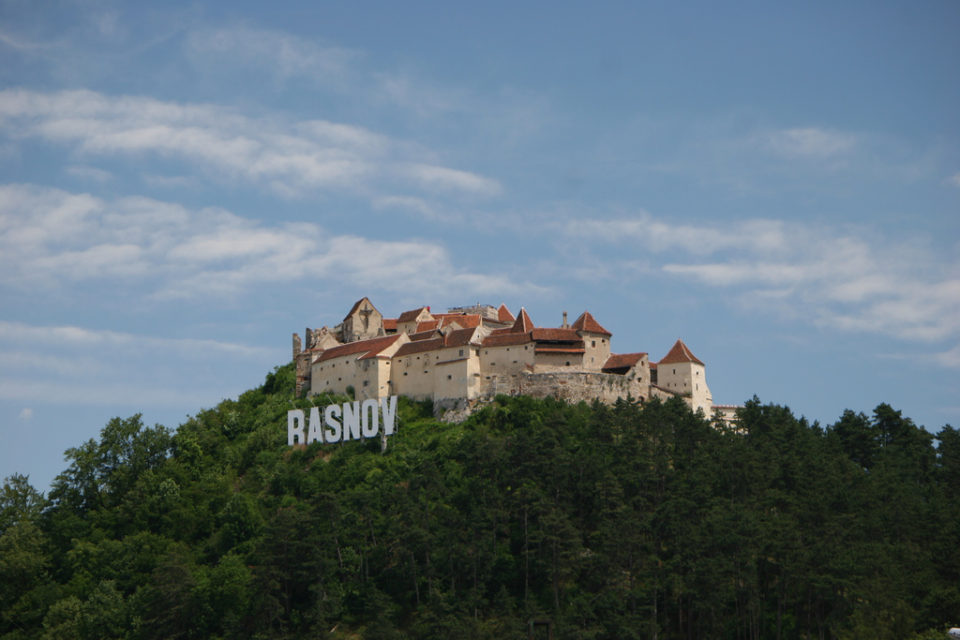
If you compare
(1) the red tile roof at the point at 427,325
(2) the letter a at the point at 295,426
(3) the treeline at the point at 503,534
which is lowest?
(3) the treeline at the point at 503,534

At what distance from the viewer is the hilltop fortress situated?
357ft

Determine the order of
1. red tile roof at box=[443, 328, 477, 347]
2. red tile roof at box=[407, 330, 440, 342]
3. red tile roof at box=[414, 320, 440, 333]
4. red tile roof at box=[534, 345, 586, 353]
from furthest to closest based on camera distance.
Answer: red tile roof at box=[414, 320, 440, 333]
red tile roof at box=[407, 330, 440, 342]
red tile roof at box=[443, 328, 477, 347]
red tile roof at box=[534, 345, 586, 353]

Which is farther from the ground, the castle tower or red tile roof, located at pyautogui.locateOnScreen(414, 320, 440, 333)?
red tile roof, located at pyautogui.locateOnScreen(414, 320, 440, 333)

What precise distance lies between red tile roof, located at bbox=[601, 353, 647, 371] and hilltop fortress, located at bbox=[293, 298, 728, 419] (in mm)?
97

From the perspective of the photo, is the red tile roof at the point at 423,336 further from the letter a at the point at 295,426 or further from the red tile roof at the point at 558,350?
the letter a at the point at 295,426

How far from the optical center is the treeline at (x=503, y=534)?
77.6 meters

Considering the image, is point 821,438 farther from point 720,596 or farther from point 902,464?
point 720,596

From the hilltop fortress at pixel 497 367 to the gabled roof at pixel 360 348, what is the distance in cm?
12

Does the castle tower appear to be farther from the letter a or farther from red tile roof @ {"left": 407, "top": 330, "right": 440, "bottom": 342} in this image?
the letter a

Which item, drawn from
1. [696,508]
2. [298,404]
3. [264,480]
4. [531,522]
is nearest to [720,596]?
[696,508]

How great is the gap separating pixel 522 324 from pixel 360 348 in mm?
16714

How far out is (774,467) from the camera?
9038 centimetres

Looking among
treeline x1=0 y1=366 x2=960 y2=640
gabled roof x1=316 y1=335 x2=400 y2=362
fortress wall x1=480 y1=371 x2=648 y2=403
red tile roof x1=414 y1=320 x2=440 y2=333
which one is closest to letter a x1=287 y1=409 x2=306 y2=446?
treeline x1=0 y1=366 x2=960 y2=640

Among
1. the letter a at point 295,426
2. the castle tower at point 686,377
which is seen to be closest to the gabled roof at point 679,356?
the castle tower at point 686,377
